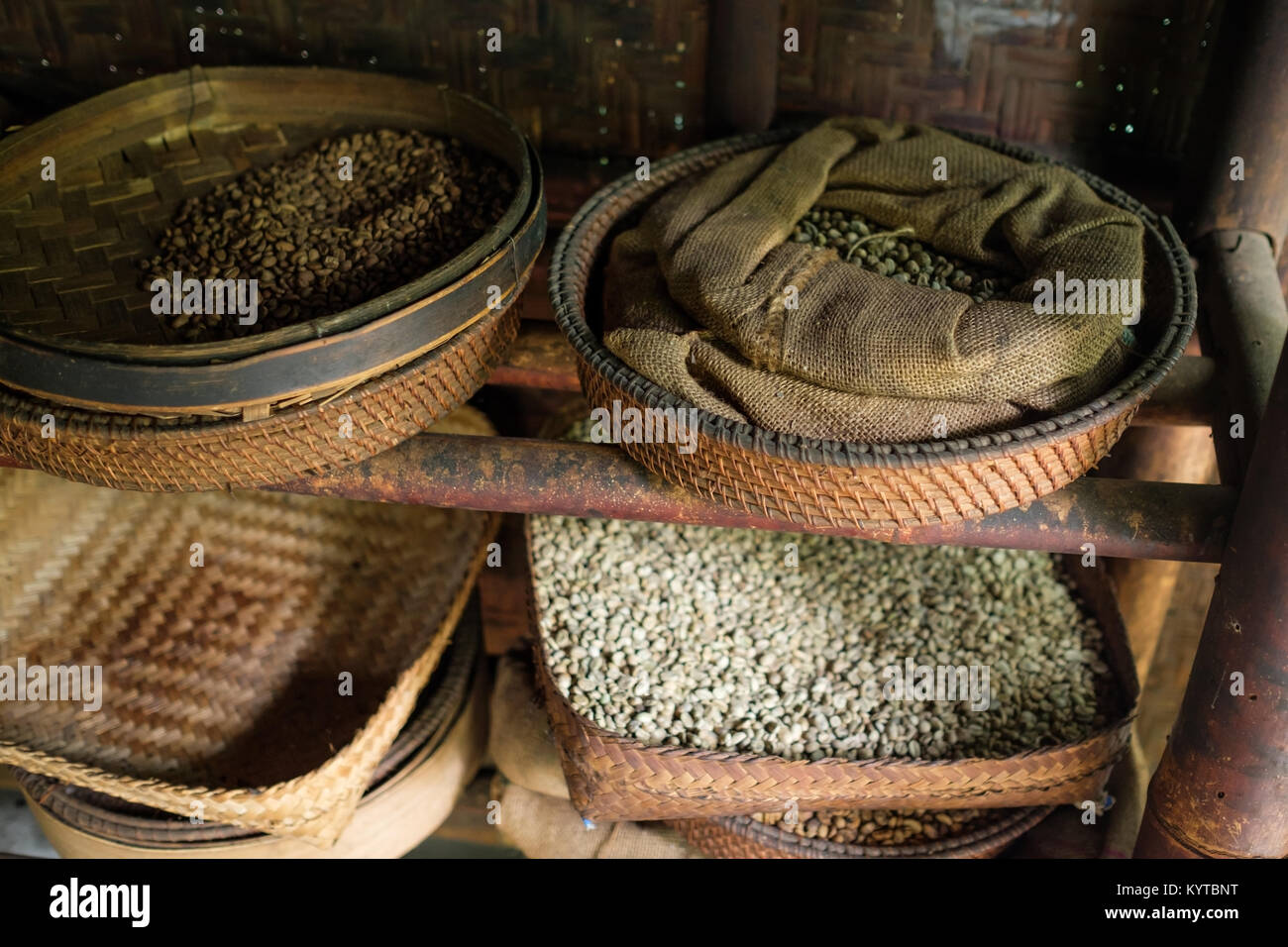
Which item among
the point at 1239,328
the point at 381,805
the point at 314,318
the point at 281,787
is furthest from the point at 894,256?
the point at 381,805

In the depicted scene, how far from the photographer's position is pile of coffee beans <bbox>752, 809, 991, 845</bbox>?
1770 mm

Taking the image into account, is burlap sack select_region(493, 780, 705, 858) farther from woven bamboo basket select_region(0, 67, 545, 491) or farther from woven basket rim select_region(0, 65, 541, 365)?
woven basket rim select_region(0, 65, 541, 365)

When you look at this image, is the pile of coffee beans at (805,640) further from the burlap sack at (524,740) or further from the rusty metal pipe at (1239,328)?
the rusty metal pipe at (1239,328)

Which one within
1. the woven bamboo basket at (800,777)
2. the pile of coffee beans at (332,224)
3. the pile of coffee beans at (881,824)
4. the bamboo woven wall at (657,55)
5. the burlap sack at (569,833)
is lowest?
the burlap sack at (569,833)

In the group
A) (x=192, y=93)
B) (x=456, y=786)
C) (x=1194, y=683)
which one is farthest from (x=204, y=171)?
(x=1194, y=683)

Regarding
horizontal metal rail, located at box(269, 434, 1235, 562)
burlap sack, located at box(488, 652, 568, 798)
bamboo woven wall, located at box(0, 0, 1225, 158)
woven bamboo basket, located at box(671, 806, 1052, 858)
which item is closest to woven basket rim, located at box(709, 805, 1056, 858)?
woven bamboo basket, located at box(671, 806, 1052, 858)

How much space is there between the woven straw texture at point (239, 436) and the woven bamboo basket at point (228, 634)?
0.56 m

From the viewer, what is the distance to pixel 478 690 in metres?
2.30

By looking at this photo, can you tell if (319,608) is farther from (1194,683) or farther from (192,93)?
(1194,683)

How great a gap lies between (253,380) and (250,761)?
0.93 meters

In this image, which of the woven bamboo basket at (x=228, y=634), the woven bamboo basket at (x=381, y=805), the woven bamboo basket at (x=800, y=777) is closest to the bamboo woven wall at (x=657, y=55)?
the woven bamboo basket at (x=228, y=634)

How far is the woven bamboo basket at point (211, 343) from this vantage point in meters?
1.27

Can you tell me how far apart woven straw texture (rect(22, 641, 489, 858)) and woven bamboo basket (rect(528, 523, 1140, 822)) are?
488mm

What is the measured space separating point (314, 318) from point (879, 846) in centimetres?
121
